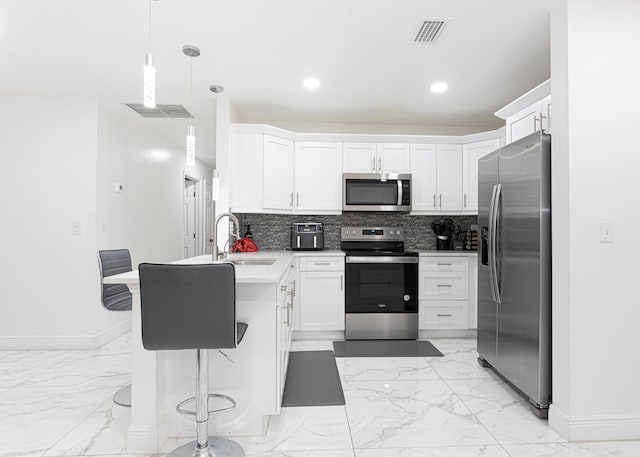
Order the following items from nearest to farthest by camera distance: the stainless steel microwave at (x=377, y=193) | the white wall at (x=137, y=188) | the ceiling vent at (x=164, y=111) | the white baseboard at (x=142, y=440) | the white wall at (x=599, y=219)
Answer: the white baseboard at (x=142, y=440), the white wall at (x=599, y=219), the ceiling vent at (x=164, y=111), the white wall at (x=137, y=188), the stainless steel microwave at (x=377, y=193)

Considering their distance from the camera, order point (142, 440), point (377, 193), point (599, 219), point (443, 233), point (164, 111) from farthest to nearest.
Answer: point (443, 233), point (377, 193), point (164, 111), point (599, 219), point (142, 440)

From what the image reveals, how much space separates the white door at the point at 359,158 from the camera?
4.17m

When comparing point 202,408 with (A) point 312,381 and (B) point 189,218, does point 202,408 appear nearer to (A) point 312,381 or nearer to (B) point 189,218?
(A) point 312,381

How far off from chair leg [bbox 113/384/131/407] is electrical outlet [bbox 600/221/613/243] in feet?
9.96

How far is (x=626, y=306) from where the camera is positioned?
6.66ft

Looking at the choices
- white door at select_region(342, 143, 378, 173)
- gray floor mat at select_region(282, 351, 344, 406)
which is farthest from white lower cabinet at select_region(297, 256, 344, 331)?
white door at select_region(342, 143, 378, 173)

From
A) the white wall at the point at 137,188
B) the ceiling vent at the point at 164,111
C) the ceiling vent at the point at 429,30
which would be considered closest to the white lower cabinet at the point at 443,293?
the ceiling vent at the point at 429,30

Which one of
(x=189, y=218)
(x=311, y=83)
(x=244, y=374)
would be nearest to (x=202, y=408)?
(x=244, y=374)

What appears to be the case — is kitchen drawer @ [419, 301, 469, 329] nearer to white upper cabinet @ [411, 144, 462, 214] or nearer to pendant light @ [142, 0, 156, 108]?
white upper cabinet @ [411, 144, 462, 214]

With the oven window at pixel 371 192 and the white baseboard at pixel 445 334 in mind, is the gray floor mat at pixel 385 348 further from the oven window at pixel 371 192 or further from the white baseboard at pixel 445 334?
the oven window at pixel 371 192

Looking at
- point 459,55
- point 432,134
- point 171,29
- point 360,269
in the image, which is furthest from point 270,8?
point 432,134

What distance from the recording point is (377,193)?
13.5 feet

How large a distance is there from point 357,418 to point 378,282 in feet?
5.84

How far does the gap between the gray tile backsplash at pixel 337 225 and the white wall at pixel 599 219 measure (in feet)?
8.09
